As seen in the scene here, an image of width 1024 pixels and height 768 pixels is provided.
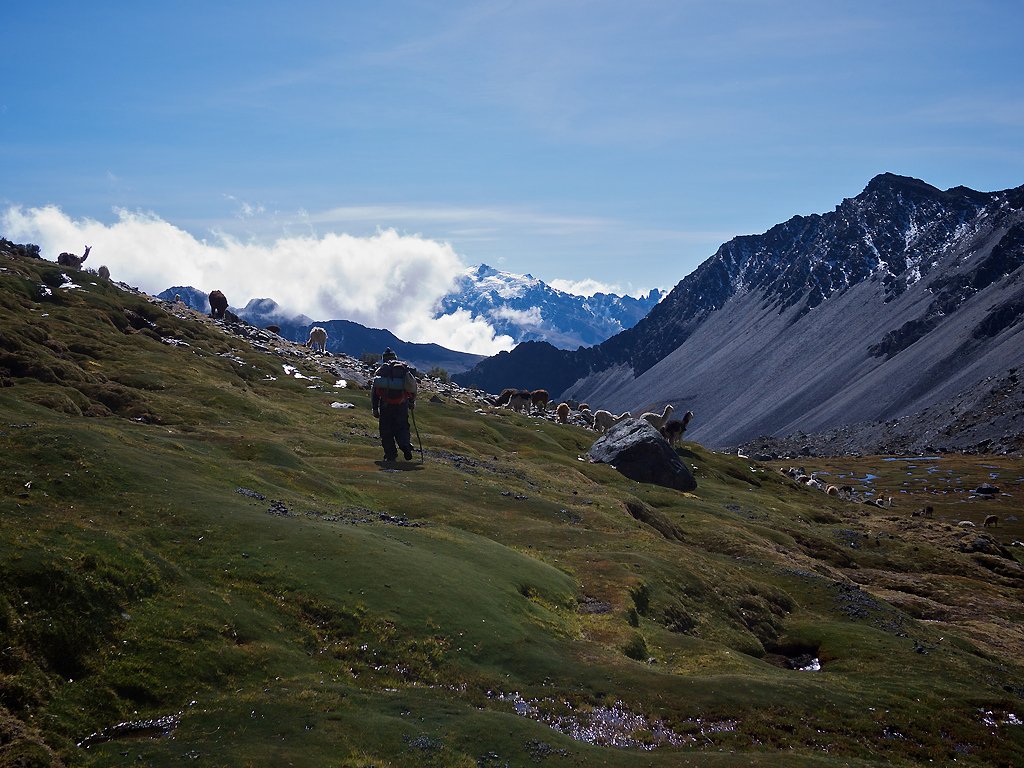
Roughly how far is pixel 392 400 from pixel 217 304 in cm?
8234

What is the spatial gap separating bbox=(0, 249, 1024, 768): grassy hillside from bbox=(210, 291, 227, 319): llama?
5914 cm

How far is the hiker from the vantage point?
52.1 m

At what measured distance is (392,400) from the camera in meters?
52.3

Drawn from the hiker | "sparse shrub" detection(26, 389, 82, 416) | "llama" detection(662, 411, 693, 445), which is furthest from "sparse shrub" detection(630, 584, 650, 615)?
"llama" detection(662, 411, 693, 445)

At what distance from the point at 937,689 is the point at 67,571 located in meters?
32.4

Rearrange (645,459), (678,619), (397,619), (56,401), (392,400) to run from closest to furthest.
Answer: (397,619) < (678,619) < (56,401) < (392,400) < (645,459)

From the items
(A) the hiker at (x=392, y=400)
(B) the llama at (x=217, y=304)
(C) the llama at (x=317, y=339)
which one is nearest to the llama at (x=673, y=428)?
(C) the llama at (x=317, y=339)

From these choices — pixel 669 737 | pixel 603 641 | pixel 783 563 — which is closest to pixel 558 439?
pixel 783 563

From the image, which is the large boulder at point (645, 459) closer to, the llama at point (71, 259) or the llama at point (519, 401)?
the llama at point (519, 401)

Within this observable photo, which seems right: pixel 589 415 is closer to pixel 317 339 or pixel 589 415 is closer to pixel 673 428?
pixel 673 428

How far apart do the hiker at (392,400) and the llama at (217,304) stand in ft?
255

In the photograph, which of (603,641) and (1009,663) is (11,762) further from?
(1009,663)

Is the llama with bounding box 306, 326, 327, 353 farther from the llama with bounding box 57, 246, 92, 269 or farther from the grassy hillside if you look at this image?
the grassy hillside

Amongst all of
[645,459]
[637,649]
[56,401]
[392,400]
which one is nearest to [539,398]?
[645,459]
